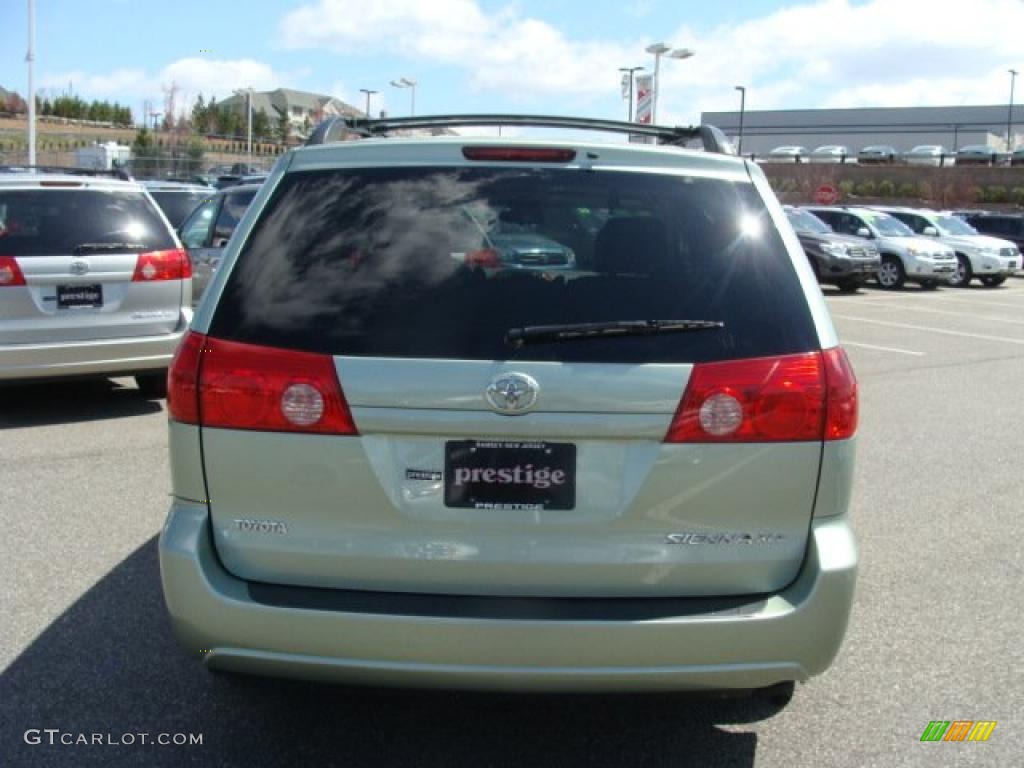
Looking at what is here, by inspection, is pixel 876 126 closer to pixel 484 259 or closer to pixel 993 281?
pixel 993 281

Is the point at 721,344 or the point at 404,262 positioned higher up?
the point at 404,262

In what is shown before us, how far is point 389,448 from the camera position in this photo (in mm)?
2879

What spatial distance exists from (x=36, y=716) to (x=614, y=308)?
2.34 meters

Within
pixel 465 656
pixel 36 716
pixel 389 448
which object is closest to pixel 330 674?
pixel 465 656

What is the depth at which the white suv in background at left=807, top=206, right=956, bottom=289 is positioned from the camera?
2505 cm

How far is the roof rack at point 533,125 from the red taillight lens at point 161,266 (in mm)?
4181

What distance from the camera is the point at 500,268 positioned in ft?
9.83

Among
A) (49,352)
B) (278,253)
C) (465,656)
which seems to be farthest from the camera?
(49,352)

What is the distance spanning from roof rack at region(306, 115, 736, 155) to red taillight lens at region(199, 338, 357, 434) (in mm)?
1197

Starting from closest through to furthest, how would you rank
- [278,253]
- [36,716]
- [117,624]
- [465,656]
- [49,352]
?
1. [465,656]
2. [278,253]
3. [36,716]
4. [117,624]
5. [49,352]

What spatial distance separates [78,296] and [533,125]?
5.00m

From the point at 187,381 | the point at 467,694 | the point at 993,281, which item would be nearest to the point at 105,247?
the point at 187,381

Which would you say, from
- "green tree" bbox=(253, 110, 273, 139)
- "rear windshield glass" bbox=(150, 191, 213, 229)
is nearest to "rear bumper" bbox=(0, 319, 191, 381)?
"rear windshield glass" bbox=(150, 191, 213, 229)

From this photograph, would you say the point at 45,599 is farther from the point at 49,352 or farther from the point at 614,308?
the point at 49,352
